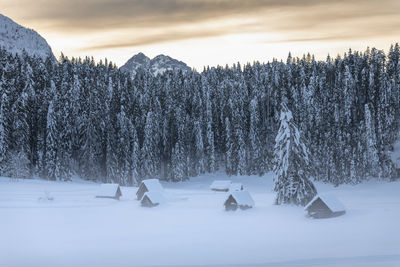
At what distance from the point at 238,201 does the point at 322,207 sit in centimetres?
907

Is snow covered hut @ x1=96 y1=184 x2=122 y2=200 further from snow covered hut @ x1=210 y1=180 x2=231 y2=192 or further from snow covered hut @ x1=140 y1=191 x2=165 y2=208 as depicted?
snow covered hut @ x1=210 y1=180 x2=231 y2=192

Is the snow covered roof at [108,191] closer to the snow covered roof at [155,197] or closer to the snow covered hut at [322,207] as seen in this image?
the snow covered roof at [155,197]

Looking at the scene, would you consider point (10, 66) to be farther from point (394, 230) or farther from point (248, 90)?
point (394, 230)

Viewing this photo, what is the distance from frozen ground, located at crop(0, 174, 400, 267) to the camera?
21.3m

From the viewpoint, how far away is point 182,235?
2794cm

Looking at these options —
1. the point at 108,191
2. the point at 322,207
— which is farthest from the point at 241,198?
the point at 108,191

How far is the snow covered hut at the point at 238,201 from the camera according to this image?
3881 centimetres

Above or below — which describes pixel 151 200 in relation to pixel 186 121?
below

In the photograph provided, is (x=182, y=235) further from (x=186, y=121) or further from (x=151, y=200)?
(x=186, y=121)

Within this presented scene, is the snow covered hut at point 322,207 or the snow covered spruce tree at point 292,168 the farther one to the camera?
the snow covered spruce tree at point 292,168

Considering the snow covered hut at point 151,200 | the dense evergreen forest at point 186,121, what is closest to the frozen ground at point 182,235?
the snow covered hut at point 151,200

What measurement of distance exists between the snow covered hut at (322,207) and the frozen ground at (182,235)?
90 centimetres

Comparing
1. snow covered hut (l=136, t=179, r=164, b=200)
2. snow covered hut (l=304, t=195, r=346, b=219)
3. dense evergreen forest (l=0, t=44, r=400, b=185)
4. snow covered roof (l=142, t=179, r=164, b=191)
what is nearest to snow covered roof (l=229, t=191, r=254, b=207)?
snow covered hut (l=304, t=195, r=346, b=219)

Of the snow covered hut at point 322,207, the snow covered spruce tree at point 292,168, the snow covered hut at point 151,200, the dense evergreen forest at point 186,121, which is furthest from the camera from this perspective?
the dense evergreen forest at point 186,121
